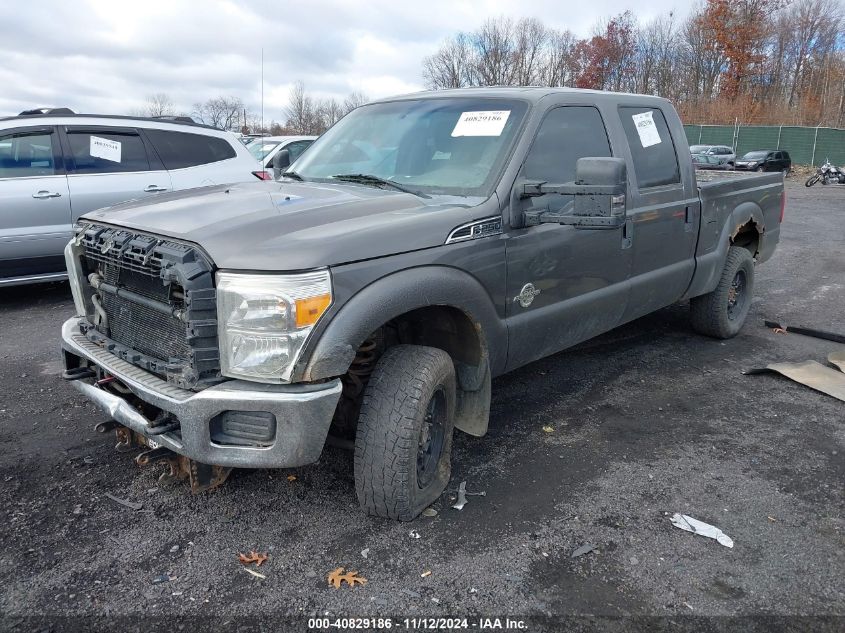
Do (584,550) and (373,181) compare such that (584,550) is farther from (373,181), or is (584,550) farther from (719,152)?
(719,152)

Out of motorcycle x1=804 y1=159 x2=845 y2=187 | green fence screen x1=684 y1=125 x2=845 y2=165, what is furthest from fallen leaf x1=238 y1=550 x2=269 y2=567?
green fence screen x1=684 y1=125 x2=845 y2=165

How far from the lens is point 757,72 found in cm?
5059

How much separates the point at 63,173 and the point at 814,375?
6888mm

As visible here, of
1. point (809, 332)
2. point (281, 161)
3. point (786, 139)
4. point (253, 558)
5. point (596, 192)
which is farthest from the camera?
point (786, 139)

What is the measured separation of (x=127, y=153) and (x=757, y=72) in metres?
54.6

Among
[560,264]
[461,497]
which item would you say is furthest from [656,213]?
[461,497]

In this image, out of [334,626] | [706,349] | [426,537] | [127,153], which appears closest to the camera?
[334,626]

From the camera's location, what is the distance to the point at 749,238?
611 centimetres

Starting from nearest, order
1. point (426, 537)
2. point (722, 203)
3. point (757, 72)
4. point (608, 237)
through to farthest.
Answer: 1. point (426, 537)
2. point (608, 237)
3. point (722, 203)
4. point (757, 72)

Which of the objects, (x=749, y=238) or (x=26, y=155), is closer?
(x=749, y=238)

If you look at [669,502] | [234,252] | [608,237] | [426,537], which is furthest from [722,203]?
[234,252]

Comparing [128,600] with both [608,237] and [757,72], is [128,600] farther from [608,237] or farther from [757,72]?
[757,72]

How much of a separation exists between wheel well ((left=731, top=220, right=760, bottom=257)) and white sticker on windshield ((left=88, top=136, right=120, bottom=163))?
608 centimetres

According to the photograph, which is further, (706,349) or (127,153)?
(127,153)
